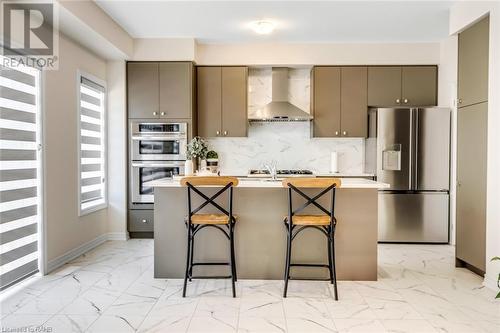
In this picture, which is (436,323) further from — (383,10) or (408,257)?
(383,10)

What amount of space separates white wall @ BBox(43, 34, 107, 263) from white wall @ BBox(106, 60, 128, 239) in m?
0.58

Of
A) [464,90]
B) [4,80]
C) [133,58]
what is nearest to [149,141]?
[133,58]

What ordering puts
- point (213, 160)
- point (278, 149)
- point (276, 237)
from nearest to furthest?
point (276, 237) → point (213, 160) → point (278, 149)

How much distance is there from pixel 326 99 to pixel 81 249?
3860 mm

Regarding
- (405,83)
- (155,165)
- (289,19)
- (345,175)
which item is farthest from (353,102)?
(155,165)

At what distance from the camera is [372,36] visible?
4895mm

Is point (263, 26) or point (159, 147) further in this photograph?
point (159, 147)

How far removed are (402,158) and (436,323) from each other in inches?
107

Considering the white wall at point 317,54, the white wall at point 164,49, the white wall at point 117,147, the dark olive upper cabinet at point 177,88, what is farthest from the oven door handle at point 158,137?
the white wall at point 317,54

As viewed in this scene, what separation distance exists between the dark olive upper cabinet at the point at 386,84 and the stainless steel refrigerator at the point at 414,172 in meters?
0.39

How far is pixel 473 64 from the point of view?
139 inches

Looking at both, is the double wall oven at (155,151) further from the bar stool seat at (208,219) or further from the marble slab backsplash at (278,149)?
the bar stool seat at (208,219)

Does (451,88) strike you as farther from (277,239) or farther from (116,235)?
(116,235)

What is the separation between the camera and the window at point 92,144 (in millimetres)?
4344
